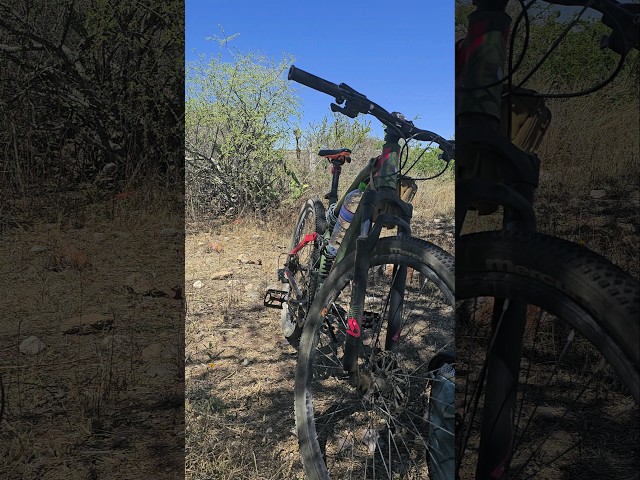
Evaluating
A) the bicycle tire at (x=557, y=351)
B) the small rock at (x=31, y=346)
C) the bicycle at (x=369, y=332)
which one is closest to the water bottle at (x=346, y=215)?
the bicycle at (x=369, y=332)

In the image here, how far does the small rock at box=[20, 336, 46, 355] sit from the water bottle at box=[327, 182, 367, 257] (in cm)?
Answer: 129

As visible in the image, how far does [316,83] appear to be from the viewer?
1.53 meters

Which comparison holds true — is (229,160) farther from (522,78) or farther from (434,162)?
(522,78)

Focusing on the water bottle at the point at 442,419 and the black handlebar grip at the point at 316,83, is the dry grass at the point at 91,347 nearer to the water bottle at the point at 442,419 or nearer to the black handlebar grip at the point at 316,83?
the black handlebar grip at the point at 316,83

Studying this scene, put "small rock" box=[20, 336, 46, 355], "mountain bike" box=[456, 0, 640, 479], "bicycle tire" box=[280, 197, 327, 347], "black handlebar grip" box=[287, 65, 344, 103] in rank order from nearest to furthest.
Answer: "mountain bike" box=[456, 0, 640, 479] < "black handlebar grip" box=[287, 65, 344, 103] < "bicycle tire" box=[280, 197, 327, 347] < "small rock" box=[20, 336, 46, 355]

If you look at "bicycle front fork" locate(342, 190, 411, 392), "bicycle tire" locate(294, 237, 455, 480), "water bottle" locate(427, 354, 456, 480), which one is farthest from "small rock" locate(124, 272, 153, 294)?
"water bottle" locate(427, 354, 456, 480)

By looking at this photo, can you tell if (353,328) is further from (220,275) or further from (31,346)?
(31,346)

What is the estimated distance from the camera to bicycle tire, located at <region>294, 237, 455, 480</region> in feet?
4.86

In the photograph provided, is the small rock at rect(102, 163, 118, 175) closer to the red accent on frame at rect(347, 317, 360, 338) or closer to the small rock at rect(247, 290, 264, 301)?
the small rock at rect(247, 290, 264, 301)

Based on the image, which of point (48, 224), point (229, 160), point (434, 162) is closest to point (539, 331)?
point (434, 162)

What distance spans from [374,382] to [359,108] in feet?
2.26

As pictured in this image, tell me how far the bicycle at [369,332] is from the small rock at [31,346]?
1.14 metres

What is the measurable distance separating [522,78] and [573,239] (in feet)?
1.11

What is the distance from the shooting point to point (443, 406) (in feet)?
4.65
